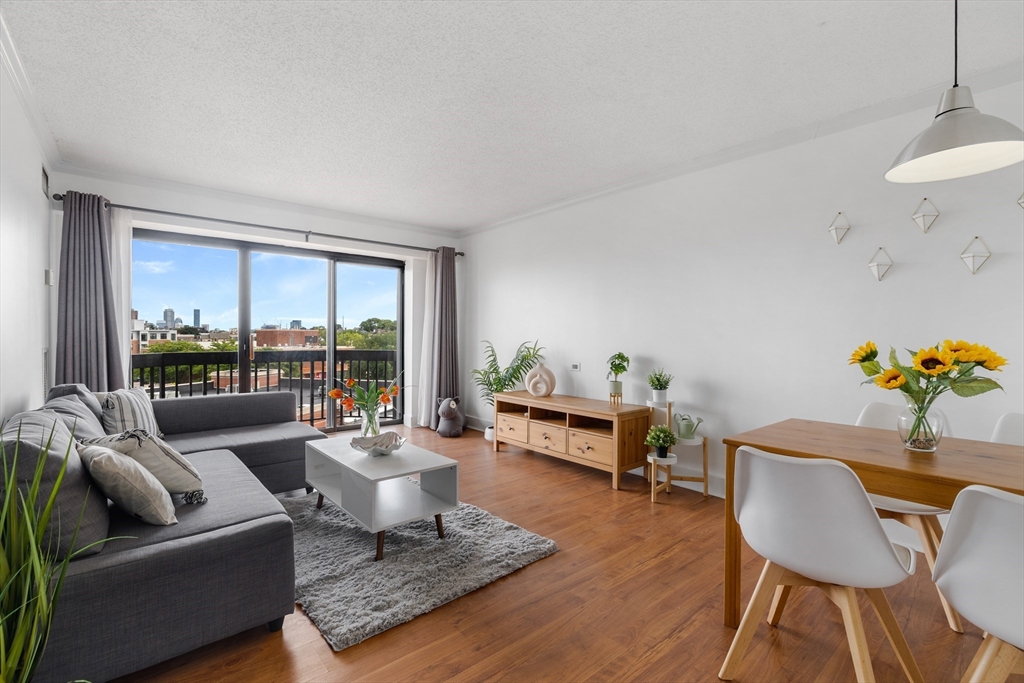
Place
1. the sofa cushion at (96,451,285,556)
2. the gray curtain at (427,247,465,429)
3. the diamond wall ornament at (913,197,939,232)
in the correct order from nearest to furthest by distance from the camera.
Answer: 1. the sofa cushion at (96,451,285,556)
2. the diamond wall ornament at (913,197,939,232)
3. the gray curtain at (427,247,465,429)

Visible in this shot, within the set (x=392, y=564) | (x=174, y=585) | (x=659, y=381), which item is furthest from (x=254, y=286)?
(x=659, y=381)

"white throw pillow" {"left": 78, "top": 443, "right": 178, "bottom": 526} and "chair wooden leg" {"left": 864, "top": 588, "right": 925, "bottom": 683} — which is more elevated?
"white throw pillow" {"left": 78, "top": 443, "right": 178, "bottom": 526}

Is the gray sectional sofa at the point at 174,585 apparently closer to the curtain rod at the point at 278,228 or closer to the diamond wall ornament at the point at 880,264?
the curtain rod at the point at 278,228

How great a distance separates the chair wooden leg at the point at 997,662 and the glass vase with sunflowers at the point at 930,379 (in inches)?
24.9

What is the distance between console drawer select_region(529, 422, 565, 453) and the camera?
4.10m

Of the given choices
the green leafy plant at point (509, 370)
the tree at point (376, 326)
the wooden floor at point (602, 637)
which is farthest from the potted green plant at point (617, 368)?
the tree at point (376, 326)

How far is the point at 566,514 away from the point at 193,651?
2050 millimetres

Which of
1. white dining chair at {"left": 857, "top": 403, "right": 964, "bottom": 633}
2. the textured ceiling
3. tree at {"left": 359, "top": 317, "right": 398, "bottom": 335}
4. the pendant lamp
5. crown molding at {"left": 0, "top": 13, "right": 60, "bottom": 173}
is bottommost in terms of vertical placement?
white dining chair at {"left": 857, "top": 403, "right": 964, "bottom": 633}

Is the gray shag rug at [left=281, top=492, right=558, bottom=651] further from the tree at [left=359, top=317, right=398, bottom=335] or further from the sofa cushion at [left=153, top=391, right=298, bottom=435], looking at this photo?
the tree at [left=359, top=317, right=398, bottom=335]

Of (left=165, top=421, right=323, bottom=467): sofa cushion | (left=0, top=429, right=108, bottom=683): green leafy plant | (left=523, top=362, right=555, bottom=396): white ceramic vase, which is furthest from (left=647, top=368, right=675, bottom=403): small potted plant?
(left=0, top=429, right=108, bottom=683): green leafy plant

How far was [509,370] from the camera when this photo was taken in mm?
5066

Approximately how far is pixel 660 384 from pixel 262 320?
4.02 m

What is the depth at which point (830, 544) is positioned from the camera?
140cm

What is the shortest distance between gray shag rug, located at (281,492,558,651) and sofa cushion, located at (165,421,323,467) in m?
0.46
